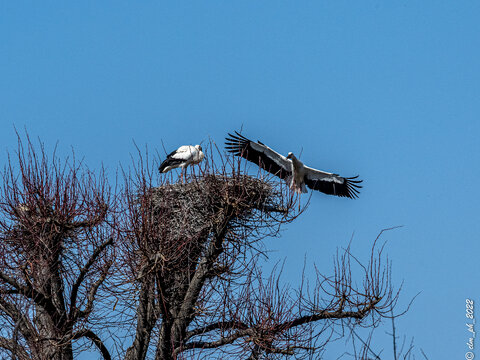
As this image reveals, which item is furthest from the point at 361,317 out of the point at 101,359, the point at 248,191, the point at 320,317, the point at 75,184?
the point at 75,184

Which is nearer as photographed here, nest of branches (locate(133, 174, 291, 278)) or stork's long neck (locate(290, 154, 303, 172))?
nest of branches (locate(133, 174, 291, 278))

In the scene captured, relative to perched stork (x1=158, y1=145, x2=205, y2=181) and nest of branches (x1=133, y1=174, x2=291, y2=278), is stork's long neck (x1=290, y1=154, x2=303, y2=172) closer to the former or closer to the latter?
perched stork (x1=158, y1=145, x2=205, y2=181)

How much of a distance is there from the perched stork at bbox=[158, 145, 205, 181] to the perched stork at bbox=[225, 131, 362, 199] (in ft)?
2.35

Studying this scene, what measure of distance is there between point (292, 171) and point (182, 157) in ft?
8.19

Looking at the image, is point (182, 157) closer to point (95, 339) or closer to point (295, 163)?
point (295, 163)

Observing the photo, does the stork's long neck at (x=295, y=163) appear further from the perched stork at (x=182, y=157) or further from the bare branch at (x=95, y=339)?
the bare branch at (x=95, y=339)

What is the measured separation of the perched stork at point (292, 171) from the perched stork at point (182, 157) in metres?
0.72

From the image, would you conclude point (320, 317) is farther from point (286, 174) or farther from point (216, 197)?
point (286, 174)

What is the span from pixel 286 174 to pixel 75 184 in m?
5.30

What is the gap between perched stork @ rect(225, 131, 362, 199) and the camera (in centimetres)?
1530

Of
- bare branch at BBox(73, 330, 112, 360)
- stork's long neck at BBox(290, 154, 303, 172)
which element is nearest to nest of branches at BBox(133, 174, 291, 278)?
bare branch at BBox(73, 330, 112, 360)

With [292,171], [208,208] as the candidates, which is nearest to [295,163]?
[292,171]

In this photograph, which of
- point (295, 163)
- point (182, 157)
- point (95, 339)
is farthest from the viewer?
point (295, 163)

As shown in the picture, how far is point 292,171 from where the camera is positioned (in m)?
15.7
